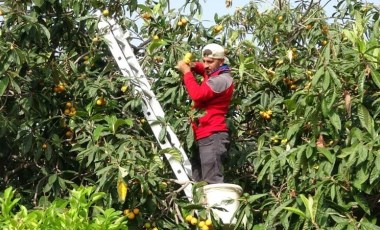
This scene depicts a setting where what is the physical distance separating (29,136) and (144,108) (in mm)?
686

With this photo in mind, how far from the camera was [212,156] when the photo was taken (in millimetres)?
5418

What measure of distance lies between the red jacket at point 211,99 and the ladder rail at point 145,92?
0.54 feet

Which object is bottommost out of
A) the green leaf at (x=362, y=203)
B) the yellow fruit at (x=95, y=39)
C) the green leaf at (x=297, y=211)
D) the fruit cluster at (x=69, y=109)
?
the green leaf at (x=362, y=203)

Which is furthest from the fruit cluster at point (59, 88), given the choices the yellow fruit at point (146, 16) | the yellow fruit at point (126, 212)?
the yellow fruit at point (126, 212)

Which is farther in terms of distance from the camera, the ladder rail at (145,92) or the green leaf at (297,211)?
the ladder rail at (145,92)

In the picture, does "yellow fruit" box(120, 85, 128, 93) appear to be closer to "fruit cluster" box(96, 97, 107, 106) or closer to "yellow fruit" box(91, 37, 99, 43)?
"fruit cluster" box(96, 97, 107, 106)

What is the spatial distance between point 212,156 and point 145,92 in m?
0.58

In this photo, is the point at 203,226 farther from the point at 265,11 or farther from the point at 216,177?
the point at 265,11

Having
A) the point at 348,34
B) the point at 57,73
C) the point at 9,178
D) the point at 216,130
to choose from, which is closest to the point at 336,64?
the point at 348,34

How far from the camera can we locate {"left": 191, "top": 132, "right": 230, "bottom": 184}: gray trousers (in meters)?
5.41

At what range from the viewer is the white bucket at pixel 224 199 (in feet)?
17.1

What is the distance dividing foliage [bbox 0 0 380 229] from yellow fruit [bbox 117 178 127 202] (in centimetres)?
6

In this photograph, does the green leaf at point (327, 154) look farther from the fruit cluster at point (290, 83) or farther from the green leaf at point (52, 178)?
the green leaf at point (52, 178)

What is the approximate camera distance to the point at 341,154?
4840mm
